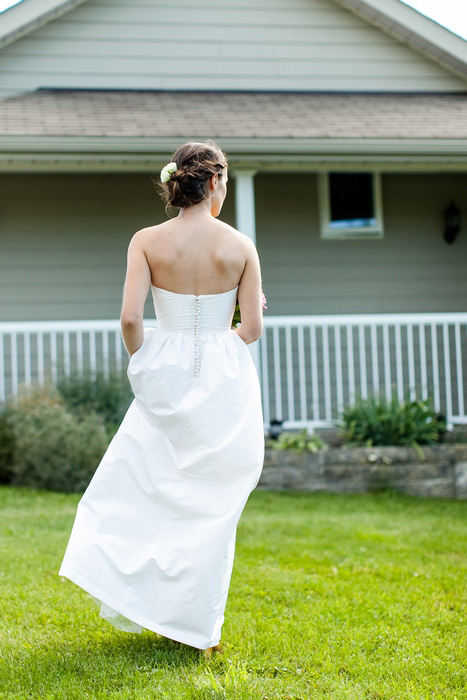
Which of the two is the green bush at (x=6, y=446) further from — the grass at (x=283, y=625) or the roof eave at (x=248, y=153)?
the roof eave at (x=248, y=153)

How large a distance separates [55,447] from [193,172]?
4209mm

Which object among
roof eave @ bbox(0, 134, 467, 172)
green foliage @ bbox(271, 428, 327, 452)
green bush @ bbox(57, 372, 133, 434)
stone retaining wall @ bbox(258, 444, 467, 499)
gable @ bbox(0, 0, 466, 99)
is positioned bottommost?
stone retaining wall @ bbox(258, 444, 467, 499)

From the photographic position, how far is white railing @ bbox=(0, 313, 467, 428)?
7738mm

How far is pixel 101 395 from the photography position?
24.7 ft

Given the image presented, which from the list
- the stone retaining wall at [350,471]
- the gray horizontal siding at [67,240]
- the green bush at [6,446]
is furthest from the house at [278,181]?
the green bush at [6,446]

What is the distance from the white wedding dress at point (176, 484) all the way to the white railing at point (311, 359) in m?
4.40

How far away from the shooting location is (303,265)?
9.45 m

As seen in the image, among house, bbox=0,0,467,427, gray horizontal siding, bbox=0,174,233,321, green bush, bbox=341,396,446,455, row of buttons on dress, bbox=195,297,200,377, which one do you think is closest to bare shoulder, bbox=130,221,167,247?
row of buttons on dress, bbox=195,297,200,377

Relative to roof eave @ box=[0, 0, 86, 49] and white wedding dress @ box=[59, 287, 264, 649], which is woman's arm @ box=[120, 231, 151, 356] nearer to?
white wedding dress @ box=[59, 287, 264, 649]

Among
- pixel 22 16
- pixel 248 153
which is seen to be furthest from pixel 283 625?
pixel 22 16

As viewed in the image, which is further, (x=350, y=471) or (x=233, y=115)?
(x=233, y=115)

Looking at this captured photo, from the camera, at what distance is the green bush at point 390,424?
7.62 m

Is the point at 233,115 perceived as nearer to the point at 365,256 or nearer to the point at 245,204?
the point at 245,204

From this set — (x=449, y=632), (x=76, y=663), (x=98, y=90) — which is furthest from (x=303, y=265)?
(x=76, y=663)
